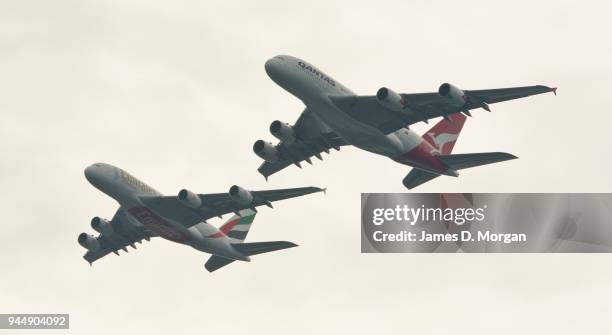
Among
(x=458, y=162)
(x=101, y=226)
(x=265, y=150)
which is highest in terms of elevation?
(x=265, y=150)

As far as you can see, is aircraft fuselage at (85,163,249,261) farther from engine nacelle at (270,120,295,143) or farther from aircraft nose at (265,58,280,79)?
aircraft nose at (265,58,280,79)

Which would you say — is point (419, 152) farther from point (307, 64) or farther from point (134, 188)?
point (134, 188)

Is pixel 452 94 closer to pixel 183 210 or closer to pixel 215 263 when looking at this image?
pixel 183 210

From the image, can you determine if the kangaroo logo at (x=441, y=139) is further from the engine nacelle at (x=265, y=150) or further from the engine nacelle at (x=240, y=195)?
the engine nacelle at (x=240, y=195)

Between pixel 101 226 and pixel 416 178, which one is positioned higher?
pixel 101 226

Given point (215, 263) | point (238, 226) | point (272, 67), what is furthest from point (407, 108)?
point (215, 263)
